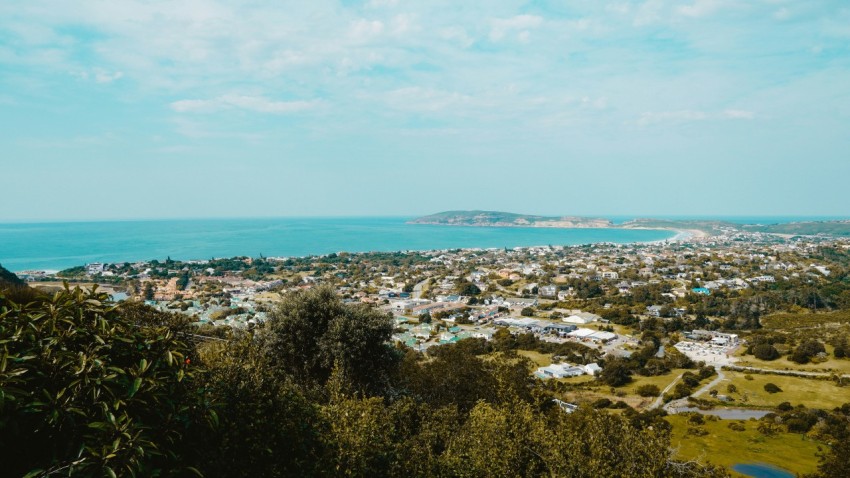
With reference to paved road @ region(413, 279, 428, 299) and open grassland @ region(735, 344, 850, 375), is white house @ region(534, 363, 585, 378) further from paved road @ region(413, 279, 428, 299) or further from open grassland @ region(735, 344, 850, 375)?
paved road @ region(413, 279, 428, 299)

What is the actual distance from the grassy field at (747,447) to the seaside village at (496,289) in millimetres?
11075

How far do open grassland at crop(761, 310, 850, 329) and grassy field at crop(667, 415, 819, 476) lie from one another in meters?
32.2

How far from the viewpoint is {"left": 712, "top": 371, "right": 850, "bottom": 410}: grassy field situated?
2947 centimetres

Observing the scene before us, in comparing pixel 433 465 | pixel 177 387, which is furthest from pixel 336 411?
pixel 177 387

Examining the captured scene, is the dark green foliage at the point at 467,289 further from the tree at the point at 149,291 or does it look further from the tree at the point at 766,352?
the tree at the point at 149,291

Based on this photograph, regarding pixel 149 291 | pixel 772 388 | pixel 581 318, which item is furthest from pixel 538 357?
pixel 149 291

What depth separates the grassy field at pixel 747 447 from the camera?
21.2m

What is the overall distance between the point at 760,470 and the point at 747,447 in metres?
2.67

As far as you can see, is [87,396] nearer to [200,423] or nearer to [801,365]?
[200,423]

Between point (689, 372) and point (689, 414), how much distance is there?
9.29m

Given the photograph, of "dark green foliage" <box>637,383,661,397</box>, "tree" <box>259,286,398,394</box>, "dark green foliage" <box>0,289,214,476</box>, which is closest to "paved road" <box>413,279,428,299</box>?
"dark green foliage" <box>637,383,661,397</box>

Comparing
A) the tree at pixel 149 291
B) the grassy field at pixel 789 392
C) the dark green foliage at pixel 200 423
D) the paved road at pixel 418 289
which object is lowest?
the grassy field at pixel 789 392

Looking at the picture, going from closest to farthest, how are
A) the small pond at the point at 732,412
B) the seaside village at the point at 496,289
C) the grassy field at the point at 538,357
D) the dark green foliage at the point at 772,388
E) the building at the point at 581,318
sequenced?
1. the small pond at the point at 732,412
2. the dark green foliage at the point at 772,388
3. the grassy field at the point at 538,357
4. the seaside village at the point at 496,289
5. the building at the point at 581,318

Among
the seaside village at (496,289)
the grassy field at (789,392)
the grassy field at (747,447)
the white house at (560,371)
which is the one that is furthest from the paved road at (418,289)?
the grassy field at (747,447)
